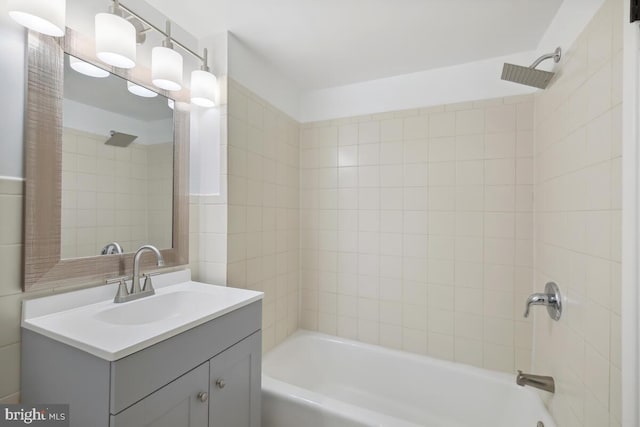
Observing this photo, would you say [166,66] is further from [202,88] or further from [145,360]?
[145,360]

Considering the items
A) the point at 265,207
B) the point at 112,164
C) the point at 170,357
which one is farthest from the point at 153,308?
the point at 265,207

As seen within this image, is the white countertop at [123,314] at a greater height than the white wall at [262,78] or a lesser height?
lesser

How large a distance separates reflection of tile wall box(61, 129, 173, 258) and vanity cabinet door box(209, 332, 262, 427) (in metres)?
0.68

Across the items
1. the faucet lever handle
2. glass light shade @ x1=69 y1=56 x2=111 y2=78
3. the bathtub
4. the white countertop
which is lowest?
the bathtub

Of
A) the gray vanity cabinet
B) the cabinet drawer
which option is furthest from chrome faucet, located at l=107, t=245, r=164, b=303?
the cabinet drawer

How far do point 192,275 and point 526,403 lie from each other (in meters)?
1.97

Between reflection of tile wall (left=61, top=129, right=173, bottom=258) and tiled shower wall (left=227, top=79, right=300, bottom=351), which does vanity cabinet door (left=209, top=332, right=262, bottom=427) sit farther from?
reflection of tile wall (left=61, top=129, right=173, bottom=258)

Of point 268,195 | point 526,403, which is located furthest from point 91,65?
point 526,403

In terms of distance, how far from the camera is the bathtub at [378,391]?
1.37 metres

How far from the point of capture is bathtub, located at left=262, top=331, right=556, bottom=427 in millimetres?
1373

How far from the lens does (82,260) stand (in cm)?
110

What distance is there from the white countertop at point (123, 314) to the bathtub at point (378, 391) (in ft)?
2.05

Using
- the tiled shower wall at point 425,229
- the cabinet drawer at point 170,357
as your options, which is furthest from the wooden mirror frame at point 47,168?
the tiled shower wall at point 425,229

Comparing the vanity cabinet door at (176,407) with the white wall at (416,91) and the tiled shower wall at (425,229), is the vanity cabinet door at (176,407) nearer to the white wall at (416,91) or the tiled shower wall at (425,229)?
the tiled shower wall at (425,229)
